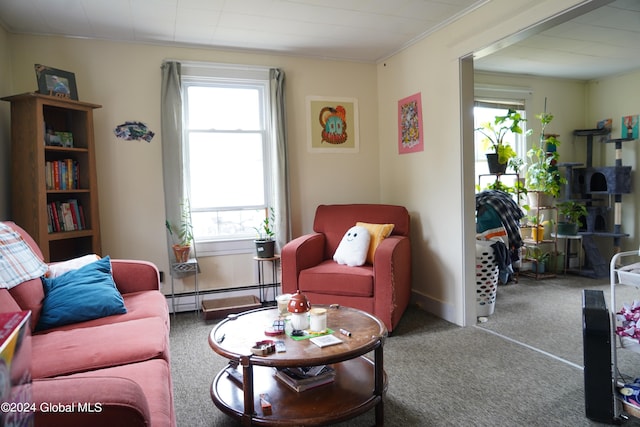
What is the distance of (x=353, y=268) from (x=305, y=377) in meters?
1.36

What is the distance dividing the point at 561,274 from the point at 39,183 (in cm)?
541

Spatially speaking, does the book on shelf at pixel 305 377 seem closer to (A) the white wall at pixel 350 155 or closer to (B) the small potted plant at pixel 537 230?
(A) the white wall at pixel 350 155

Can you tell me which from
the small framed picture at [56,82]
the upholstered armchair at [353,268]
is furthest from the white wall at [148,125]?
the upholstered armchair at [353,268]

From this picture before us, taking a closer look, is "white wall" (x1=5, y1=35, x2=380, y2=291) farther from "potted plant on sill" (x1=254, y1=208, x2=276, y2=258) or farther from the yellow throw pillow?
the yellow throw pillow

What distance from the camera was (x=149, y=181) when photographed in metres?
3.65

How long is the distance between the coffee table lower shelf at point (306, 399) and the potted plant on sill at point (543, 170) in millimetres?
3691

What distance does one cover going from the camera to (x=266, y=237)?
3896mm

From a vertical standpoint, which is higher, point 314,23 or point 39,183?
point 314,23

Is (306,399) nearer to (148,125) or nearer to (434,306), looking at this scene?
(434,306)

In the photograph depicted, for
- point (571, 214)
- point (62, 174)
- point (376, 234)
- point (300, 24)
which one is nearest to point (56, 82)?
point (62, 174)

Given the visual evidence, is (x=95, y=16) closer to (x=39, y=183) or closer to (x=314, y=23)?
(x=39, y=183)

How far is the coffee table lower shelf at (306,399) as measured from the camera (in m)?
1.71

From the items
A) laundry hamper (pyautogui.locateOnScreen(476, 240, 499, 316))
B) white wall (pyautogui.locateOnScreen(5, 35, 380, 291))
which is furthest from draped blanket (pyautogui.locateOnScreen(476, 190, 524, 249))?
white wall (pyautogui.locateOnScreen(5, 35, 380, 291))

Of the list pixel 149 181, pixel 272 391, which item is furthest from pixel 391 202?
pixel 272 391
